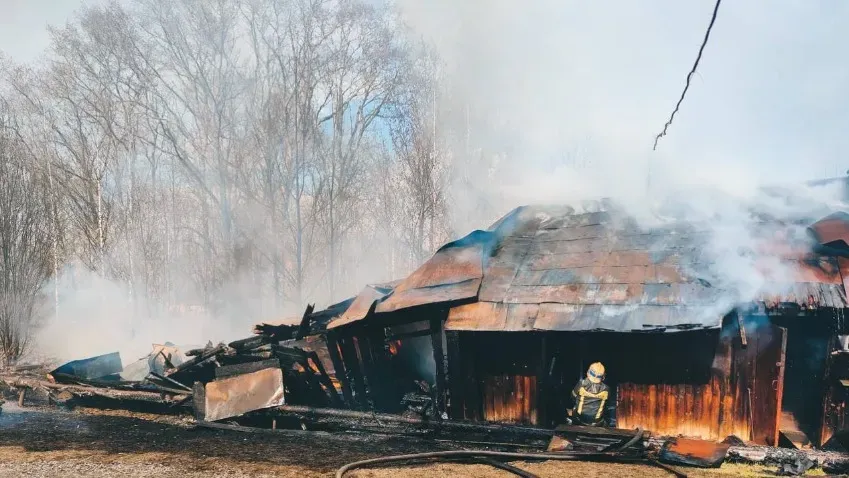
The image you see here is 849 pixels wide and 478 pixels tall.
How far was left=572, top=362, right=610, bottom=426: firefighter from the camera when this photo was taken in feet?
29.7

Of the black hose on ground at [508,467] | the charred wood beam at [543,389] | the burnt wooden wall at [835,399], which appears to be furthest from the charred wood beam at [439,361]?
the burnt wooden wall at [835,399]

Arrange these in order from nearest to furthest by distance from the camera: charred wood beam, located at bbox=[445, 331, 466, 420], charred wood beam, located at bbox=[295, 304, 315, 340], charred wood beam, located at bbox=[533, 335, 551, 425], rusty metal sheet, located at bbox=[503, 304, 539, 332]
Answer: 1. rusty metal sheet, located at bbox=[503, 304, 539, 332]
2. charred wood beam, located at bbox=[533, 335, 551, 425]
3. charred wood beam, located at bbox=[445, 331, 466, 420]
4. charred wood beam, located at bbox=[295, 304, 315, 340]

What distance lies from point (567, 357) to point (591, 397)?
1038 millimetres

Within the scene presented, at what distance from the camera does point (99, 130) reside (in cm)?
2708

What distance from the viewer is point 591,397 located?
9078mm

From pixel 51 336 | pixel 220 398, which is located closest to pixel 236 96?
pixel 51 336

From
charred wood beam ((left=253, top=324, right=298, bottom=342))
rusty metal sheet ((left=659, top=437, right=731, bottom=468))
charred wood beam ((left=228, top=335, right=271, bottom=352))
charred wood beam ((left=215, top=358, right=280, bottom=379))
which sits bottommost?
rusty metal sheet ((left=659, top=437, right=731, bottom=468))

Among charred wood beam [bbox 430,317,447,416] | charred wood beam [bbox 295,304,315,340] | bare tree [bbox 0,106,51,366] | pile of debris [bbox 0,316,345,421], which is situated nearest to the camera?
charred wood beam [bbox 430,317,447,416]

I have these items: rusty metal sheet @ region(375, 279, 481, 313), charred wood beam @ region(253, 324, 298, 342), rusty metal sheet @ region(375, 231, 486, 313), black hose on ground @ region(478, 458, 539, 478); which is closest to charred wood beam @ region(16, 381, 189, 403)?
charred wood beam @ region(253, 324, 298, 342)

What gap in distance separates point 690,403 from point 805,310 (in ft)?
8.24

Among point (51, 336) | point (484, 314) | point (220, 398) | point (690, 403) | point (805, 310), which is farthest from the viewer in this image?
point (51, 336)

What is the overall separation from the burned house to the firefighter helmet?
62 centimetres

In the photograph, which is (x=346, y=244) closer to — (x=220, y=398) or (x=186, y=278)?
(x=186, y=278)

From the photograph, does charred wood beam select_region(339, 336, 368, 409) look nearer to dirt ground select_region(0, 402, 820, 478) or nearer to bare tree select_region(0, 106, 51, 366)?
dirt ground select_region(0, 402, 820, 478)
